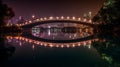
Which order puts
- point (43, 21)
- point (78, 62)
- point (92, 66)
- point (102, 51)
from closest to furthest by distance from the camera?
point (92, 66)
point (78, 62)
point (102, 51)
point (43, 21)

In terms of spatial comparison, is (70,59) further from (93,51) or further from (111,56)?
(93,51)

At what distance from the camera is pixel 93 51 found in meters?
27.3

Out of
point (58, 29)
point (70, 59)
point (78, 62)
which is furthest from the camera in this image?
point (58, 29)

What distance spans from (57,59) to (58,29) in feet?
211

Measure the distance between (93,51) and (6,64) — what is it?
28.2ft

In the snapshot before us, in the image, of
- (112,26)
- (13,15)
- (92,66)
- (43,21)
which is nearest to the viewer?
(92,66)

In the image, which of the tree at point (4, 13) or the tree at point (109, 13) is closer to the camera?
the tree at point (109, 13)

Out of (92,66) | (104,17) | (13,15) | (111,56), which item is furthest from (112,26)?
(92,66)

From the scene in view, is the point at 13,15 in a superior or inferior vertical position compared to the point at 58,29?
superior

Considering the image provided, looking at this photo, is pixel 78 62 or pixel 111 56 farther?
pixel 111 56

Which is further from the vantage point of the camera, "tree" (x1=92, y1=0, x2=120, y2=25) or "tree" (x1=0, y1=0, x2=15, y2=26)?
"tree" (x1=0, y1=0, x2=15, y2=26)

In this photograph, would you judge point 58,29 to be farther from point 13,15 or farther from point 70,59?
point 70,59

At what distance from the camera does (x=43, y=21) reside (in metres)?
61.3

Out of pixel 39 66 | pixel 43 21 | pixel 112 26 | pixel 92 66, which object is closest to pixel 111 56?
pixel 92 66
